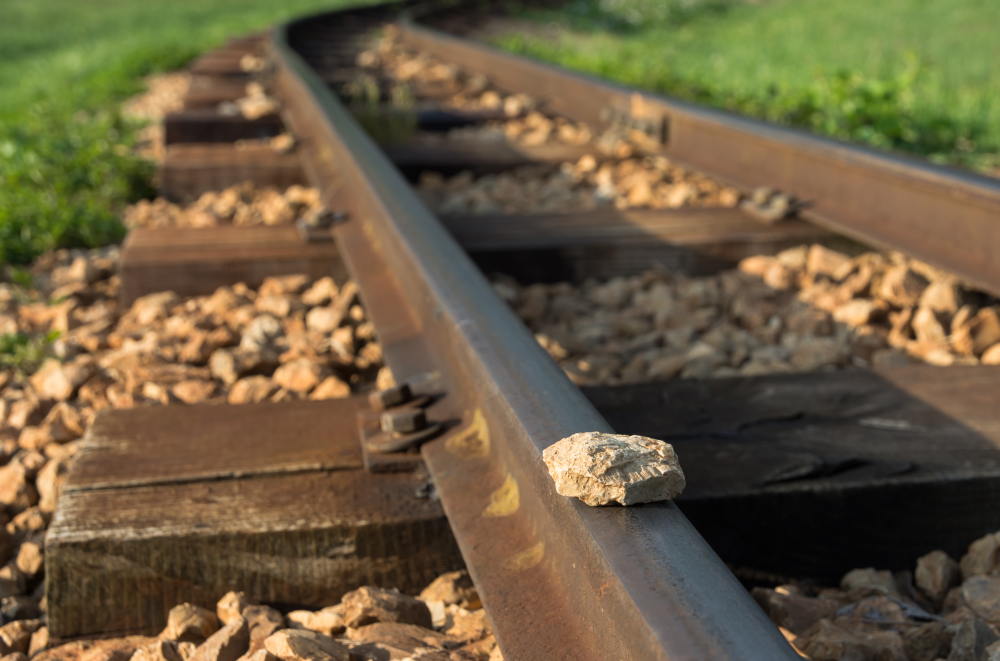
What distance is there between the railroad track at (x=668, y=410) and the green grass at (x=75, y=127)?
0.68 metres

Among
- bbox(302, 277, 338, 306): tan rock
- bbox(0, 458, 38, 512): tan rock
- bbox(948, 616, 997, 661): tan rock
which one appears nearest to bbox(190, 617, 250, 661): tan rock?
bbox(0, 458, 38, 512): tan rock

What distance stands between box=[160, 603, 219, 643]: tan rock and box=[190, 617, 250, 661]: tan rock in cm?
6

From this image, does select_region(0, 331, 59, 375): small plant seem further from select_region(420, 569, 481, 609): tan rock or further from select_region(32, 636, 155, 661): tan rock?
select_region(420, 569, 481, 609): tan rock

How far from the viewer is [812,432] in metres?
1.89

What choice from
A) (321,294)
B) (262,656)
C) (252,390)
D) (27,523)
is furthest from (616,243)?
(262,656)

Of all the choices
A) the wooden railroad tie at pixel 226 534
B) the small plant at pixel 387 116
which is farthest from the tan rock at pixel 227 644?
the small plant at pixel 387 116

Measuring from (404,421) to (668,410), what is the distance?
0.45 m

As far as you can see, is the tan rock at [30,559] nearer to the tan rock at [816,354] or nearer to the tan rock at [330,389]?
the tan rock at [330,389]

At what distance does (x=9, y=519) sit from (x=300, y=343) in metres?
0.79

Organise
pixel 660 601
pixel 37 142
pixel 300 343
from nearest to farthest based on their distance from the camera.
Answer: pixel 660 601, pixel 300 343, pixel 37 142

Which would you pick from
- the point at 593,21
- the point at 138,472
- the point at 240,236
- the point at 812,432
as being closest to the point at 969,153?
the point at 240,236

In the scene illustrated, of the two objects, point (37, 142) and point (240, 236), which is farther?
point (37, 142)

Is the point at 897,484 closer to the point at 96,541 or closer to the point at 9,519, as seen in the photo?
the point at 96,541

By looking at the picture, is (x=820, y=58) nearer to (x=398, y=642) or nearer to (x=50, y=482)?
(x=50, y=482)
